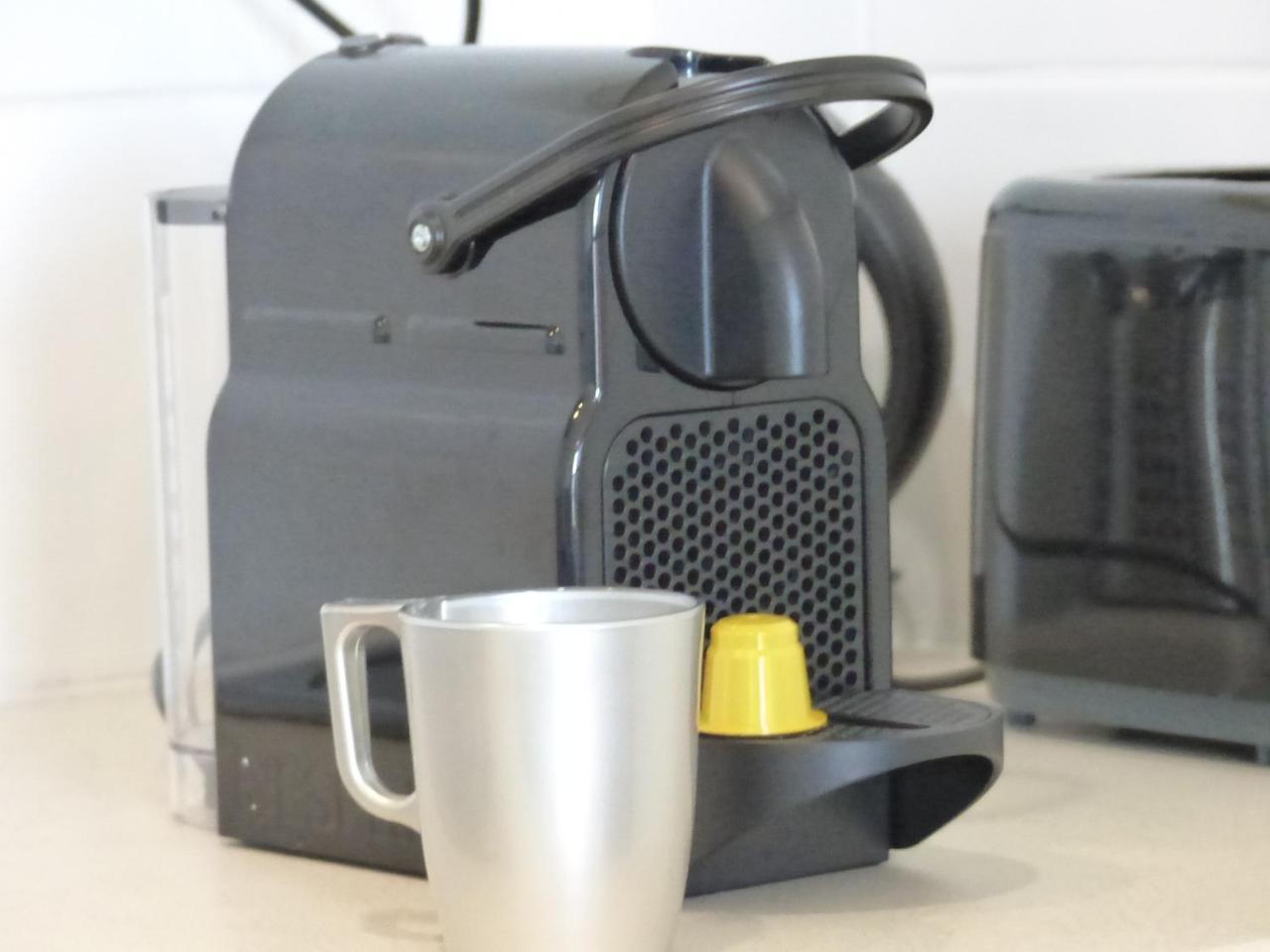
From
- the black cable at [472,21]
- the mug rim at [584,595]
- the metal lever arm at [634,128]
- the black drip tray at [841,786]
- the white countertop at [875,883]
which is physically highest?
the black cable at [472,21]

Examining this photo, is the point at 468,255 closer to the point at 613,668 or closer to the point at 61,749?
the point at 613,668

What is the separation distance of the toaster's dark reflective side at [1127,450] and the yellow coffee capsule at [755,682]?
22 centimetres

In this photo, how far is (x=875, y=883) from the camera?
57cm

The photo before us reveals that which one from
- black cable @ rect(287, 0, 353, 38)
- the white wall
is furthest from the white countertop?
black cable @ rect(287, 0, 353, 38)

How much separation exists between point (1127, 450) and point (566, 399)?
276mm

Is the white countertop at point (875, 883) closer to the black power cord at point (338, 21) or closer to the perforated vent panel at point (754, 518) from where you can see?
the perforated vent panel at point (754, 518)

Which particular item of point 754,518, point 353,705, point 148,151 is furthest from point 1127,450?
point 148,151

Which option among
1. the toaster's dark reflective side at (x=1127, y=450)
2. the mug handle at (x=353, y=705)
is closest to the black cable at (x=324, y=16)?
the toaster's dark reflective side at (x=1127, y=450)

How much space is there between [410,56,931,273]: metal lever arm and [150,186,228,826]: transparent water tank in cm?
18

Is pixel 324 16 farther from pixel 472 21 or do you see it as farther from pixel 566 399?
pixel 566 399

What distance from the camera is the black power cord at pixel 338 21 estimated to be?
0.88m

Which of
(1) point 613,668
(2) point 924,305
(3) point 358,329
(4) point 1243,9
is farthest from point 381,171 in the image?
(4) point 1243,9

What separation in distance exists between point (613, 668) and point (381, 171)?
0.20 meters

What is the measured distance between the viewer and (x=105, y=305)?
2.83 feet
